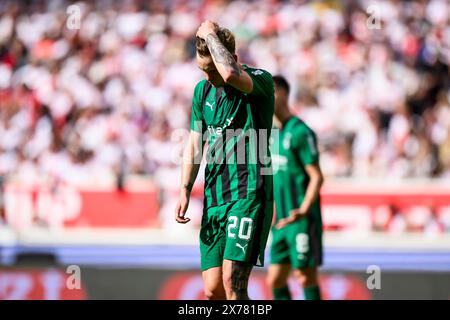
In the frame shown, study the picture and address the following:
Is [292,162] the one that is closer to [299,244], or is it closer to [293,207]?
[293,207]

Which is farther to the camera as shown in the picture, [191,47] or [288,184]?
[191,47]

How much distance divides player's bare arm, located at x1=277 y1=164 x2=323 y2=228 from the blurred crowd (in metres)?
4.86

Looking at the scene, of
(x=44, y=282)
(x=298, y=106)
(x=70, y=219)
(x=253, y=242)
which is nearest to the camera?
(x=253, y=242)

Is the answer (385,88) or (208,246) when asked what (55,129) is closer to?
(385,88)

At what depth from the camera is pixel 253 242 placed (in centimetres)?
641

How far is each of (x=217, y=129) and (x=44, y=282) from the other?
18.0 feet

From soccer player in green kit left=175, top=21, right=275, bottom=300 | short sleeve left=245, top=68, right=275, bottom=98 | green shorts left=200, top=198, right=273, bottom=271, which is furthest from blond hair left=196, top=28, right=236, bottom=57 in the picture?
green shorts left=200, top=198, right=273, bottom=271

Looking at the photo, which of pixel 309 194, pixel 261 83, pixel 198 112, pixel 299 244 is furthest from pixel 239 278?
pixel 299 244

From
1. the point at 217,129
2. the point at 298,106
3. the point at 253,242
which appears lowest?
the point at 253,242

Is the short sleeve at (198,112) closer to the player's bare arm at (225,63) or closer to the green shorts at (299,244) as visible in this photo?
the player's bare arm at (225,63)

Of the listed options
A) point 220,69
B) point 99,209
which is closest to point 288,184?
point 220,69

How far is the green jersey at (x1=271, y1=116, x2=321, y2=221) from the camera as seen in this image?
901cm
